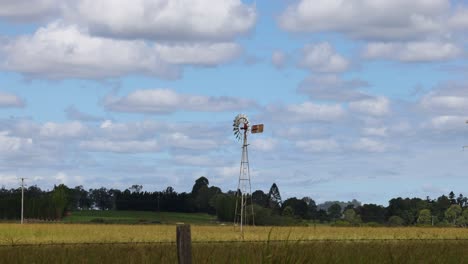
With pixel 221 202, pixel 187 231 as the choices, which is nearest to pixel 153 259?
pixel 187 231

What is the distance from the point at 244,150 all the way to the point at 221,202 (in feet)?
262

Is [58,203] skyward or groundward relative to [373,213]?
skyward

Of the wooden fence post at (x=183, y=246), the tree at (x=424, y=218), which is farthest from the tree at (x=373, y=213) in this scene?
the wooden fence post at (x=183, y=246)

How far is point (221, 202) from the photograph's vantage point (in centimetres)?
15312

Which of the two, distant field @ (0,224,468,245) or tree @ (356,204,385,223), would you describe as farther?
tree @ (356,204,385,223)

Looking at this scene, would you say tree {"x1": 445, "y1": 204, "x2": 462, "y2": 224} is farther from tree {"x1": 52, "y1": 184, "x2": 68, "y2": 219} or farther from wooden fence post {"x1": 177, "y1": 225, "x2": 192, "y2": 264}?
wooden fence post {"x1": 177, "y1": 225, "x2": 192, "y2": 264}

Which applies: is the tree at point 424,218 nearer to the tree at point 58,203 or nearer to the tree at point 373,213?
the tree at point 373,213

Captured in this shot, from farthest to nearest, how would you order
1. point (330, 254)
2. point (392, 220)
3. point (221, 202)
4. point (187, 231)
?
point (392, 220) < point (221, 202) < point (330, 254) < point (187, 231)

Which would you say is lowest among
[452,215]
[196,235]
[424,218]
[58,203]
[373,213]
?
[196,235]

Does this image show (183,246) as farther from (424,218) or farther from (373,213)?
(373,213)

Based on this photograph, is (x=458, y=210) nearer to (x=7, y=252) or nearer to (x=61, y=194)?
(x=61, y=194)

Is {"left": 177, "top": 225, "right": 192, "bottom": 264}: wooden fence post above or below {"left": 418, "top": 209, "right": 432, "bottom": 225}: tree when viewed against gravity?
below

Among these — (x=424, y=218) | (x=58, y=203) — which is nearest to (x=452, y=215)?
(x=424, y=218)

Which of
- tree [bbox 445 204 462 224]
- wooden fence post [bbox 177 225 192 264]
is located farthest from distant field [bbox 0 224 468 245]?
tree [bbox 445 204 462 224]
